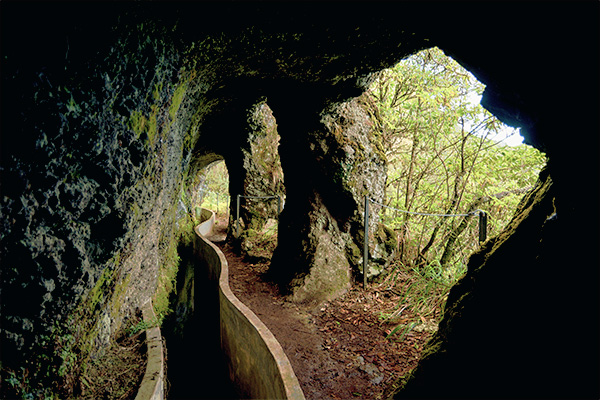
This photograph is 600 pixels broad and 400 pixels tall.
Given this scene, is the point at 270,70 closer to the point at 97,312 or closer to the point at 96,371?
the point at 97,312

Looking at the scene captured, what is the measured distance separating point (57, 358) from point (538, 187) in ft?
15.8

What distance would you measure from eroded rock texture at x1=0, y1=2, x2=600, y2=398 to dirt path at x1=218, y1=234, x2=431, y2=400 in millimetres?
1126

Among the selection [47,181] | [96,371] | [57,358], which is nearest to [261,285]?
[96,371]

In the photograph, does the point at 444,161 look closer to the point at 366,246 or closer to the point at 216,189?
the point at 366,246

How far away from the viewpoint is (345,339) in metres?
4.77

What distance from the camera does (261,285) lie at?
713 centimetres

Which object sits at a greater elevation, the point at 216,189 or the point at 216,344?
the point at 216,189

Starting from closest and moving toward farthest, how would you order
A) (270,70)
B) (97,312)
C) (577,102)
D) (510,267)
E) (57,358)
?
1. (577,102)
2. (510,267)
3. (57,358)
4. (97,312)
5. (270,70)

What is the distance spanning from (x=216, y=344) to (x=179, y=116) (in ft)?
18.1

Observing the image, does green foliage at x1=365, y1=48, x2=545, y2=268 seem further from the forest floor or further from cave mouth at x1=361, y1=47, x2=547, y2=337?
the forest floor

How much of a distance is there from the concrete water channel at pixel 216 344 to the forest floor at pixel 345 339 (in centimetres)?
46

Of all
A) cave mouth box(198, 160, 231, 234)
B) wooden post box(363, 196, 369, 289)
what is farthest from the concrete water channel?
cave mouth box(198, 160, 231, 234)

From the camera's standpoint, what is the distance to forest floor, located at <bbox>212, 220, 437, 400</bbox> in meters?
3.85

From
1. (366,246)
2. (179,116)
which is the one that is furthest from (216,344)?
(179,116)
